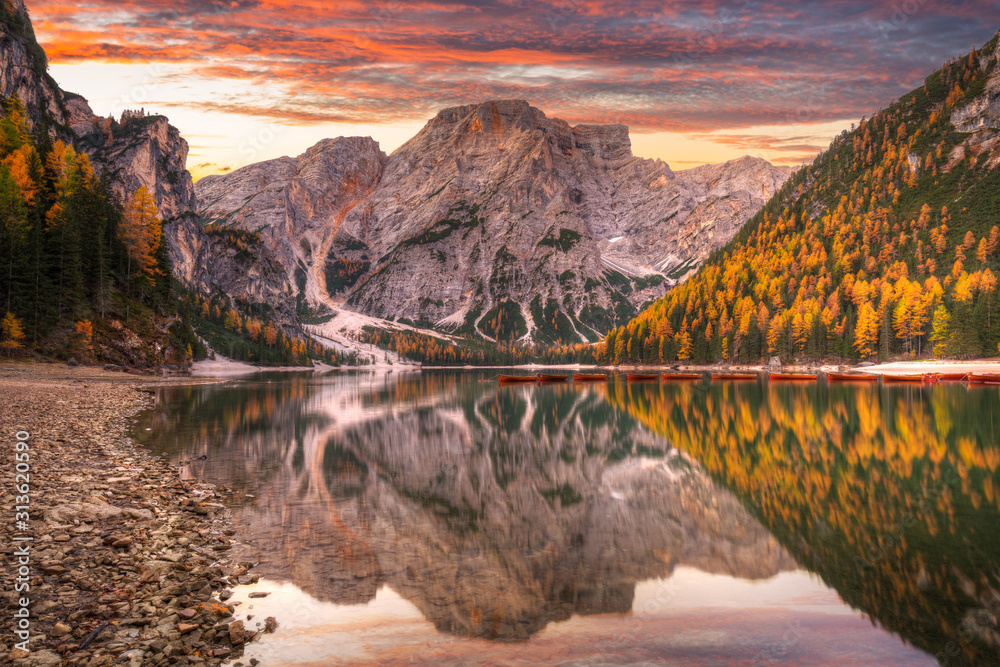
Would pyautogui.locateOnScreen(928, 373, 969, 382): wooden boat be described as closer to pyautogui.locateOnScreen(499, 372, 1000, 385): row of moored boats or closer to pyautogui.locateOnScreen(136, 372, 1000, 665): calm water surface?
pyautogui.locateOnScreen(499, 372, 1000, 385): row of moored boats

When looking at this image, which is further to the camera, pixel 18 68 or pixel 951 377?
pixel 18 68

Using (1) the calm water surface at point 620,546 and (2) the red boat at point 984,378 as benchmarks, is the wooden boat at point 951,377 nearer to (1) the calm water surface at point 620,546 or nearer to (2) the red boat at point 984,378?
(2) the red boat at point 984,378

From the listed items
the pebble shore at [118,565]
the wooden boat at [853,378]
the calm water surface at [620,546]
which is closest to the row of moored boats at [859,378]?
the wooden boat at [853,378]

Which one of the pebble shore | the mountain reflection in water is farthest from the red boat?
the pebble shore

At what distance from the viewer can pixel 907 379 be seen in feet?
449

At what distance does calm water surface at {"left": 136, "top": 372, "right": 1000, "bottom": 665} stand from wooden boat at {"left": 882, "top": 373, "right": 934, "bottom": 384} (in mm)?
89662

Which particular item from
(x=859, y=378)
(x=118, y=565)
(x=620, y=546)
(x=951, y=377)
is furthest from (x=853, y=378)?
(x=118, y=565)

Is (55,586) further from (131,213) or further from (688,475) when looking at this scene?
(131,213)

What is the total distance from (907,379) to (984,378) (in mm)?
18744

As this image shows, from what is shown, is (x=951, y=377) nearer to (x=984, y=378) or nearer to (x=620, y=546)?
(x=984, y=378)

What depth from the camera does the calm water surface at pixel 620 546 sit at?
14406 mm

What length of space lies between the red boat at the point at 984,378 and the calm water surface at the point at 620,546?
83.4m

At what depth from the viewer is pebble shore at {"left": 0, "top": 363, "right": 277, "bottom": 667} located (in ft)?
40.1

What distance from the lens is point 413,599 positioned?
55.0 feet
